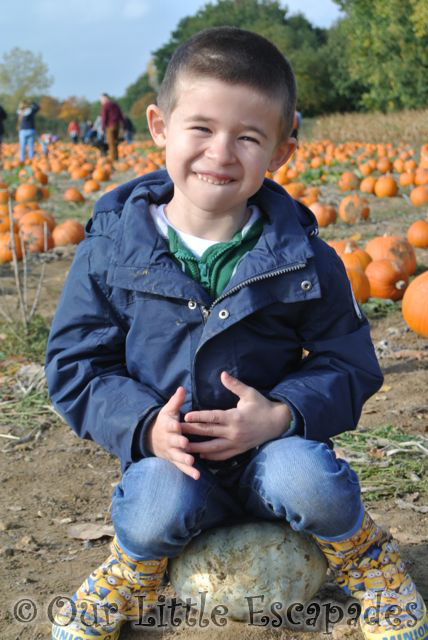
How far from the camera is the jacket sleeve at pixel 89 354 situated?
2.34 metres

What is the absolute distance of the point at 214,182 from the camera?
7.59 ft

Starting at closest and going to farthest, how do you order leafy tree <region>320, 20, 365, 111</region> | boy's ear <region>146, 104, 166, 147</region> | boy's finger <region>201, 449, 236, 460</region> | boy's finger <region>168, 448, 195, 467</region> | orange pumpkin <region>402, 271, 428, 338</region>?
1. boy's finger <region>168, 448, 195, 467</region>
2. boy's finger <region>201, 449, 236, 460</region>
3. boy's ear <region>146, 104, 166, 147</region>
4. orange pumpkin <region>402, 271, 428, 338</region>
5. leafy tree <region>320, 20, 365, 111</region>

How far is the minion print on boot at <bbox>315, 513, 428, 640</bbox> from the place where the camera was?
7.41 feet

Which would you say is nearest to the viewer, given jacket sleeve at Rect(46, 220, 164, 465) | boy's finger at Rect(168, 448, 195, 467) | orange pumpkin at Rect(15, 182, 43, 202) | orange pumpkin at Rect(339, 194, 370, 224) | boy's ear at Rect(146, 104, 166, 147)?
boy's finger at Rect(168, 448, 195, 467)

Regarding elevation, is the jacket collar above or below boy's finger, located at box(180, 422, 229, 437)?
above

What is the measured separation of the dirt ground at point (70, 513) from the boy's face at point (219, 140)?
48.5 inches

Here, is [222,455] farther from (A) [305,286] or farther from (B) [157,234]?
(B) [157,234]

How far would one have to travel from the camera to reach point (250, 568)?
2.37 metres

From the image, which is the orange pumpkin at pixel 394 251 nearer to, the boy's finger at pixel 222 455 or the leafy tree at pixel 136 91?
the boy's finger at pixel 222 455

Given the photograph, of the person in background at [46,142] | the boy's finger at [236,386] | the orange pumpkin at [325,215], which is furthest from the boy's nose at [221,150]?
the person in background at [46,142]

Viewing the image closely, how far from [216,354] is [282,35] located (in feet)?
172

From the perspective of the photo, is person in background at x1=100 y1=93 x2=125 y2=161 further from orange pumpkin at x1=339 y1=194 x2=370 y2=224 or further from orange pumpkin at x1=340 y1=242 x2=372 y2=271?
orange pumpkin at x1=340 y1=242 x2=372 y2=271

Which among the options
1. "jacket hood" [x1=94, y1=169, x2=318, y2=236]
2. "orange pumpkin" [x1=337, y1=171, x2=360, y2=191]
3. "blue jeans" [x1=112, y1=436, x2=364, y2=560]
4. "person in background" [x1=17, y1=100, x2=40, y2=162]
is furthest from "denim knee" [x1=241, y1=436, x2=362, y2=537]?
"person in background" [x1=17, y1=100, x2=40, y2=162]

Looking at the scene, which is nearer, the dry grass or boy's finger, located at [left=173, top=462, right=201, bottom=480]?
boy's finger, located at [left=173, top=462, right=201, bottom=480]
